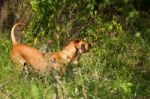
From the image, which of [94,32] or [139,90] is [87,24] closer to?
[94,32]

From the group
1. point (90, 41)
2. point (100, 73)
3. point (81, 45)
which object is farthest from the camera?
point (90, 41)

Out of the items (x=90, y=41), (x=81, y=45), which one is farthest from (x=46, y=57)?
(x=90, y=41)

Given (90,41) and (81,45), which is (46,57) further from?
(90,41)

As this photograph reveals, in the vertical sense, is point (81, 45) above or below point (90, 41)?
above

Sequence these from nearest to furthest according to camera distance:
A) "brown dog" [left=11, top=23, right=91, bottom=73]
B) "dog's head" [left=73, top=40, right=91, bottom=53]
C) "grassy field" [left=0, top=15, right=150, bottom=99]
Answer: "grassy field" [left=0, top=15, right=150, bottom=99], "brown dog" [left=11, top=23, right=91, bottom=73], "dog's head" [left=73, top=40, right=91, bottom=53]

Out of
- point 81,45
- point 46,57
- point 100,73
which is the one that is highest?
point 81,45

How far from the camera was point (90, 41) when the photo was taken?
28.3 ft

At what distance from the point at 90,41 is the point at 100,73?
215cm

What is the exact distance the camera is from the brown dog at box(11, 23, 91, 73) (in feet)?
22.7

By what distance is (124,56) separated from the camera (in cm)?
773

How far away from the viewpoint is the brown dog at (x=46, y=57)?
22.7 feet

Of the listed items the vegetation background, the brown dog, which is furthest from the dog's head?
the vegetation background

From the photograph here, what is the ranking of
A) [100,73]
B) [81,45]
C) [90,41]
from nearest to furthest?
→ [100,73] < [81,45] < [90,41]

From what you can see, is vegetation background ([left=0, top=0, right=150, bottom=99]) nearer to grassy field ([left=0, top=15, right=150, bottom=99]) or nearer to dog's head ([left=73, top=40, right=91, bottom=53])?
grassy field ([left=0, top=15, right=150, bottom=99])
